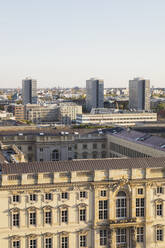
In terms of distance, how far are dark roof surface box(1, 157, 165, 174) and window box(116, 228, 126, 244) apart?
8.94 m

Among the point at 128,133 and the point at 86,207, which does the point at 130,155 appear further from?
the point at 86,207

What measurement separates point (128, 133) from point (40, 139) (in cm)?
2275

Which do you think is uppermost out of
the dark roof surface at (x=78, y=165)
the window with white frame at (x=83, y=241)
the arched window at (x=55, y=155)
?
the dark roof surface at (x=78, y=165)

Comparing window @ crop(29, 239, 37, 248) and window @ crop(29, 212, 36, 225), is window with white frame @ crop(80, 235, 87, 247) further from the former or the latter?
window @ crop(29, 212, 36, 225)

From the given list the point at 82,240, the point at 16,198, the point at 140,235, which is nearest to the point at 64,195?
the point at 16,198

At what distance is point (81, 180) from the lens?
63250mm

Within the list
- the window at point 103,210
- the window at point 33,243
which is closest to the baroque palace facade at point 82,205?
the window at point 103,210

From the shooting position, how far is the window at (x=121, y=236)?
211ft

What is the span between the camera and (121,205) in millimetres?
64875

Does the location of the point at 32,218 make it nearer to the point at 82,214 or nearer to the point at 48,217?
the point at 48,217

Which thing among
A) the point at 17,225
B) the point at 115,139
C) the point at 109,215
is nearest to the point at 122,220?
the point at 109,215

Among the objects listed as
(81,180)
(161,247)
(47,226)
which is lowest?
(161,247)

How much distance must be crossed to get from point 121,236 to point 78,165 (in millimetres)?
11815

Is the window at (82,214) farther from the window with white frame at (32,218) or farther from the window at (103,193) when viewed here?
the window with white frame at (32,218)
